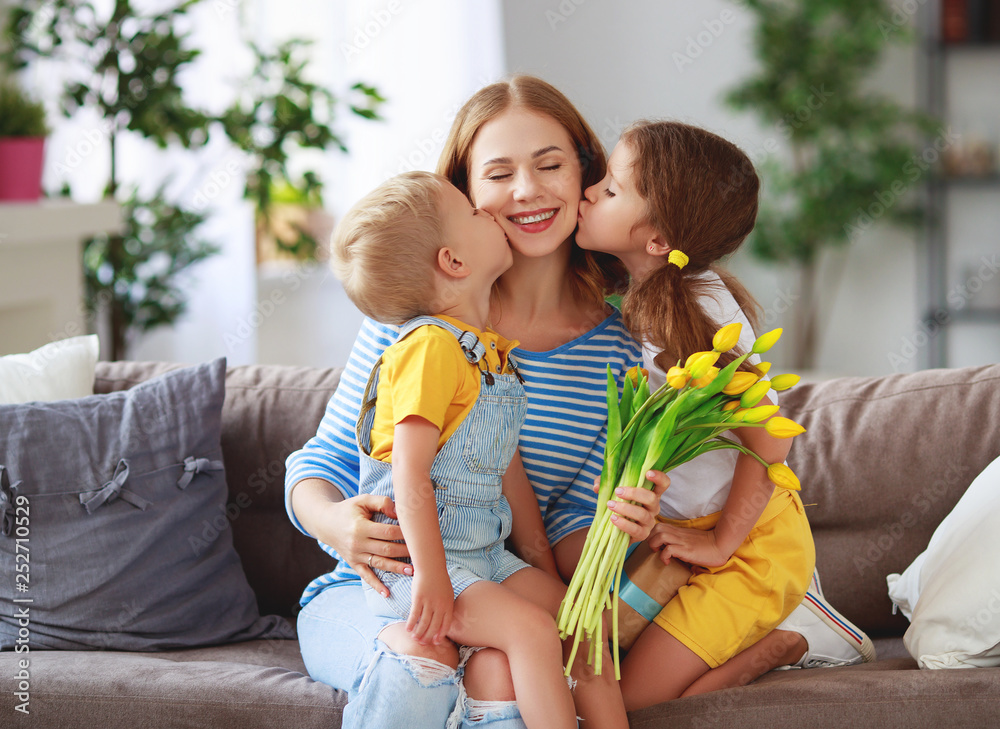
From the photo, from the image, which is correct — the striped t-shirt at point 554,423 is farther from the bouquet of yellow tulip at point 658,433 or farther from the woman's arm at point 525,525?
the bouquet of yellow tulip at point 658,433

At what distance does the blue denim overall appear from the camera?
4.31 feet

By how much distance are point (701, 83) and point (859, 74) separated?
2.50ft

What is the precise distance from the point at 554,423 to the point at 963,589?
70 cm

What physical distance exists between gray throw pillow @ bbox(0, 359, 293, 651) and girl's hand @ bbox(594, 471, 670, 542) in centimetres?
82

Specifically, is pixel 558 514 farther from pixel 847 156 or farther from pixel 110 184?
pixel 847 156

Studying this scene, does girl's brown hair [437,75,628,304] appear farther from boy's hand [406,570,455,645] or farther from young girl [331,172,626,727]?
boy's hand [406,570,455,645]

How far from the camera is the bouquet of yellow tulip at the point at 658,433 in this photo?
4.07 feet

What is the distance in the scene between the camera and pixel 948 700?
1328mm

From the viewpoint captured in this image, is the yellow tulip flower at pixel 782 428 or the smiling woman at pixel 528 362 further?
the smiling woman at pixel 528 362

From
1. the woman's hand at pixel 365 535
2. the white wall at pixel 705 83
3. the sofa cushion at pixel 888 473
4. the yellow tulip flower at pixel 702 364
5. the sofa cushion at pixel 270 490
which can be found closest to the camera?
the yellow tulip flower at pixel 702 364

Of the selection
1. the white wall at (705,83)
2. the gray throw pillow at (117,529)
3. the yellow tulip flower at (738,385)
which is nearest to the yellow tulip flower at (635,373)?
the yellow tulip flower at (738,385)

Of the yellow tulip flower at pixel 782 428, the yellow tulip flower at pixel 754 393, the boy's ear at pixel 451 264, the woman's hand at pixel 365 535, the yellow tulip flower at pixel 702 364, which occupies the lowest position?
the woman's hand at pixel 365 535

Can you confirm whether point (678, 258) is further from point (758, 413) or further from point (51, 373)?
point (51, 373)

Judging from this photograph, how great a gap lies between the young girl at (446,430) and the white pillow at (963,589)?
0.54 metres
